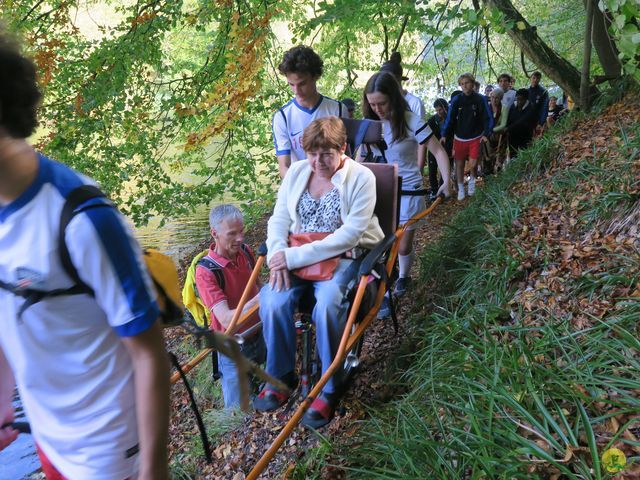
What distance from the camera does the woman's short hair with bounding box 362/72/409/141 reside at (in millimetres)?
3961

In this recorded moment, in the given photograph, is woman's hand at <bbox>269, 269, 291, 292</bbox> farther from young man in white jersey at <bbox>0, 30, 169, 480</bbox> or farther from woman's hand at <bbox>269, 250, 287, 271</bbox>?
young man in white jersey at <bbox>0, 30, 169, 480</bbox>

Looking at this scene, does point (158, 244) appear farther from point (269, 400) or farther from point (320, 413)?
point (320, 413)

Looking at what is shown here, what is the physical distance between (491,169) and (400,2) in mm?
4723

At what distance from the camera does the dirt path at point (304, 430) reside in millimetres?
2875

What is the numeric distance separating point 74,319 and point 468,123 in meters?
7.41

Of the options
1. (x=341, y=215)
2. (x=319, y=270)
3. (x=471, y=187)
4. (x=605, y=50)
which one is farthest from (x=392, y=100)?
(x=471, y=187)

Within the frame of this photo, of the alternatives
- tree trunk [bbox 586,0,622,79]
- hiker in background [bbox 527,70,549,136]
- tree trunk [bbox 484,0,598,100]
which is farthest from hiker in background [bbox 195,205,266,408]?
hiker in background [bbox 527,70,549,136]

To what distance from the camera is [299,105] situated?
3986 mm

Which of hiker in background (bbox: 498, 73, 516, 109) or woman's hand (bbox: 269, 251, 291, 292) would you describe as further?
hiker in background (bbox: 498, 73, 516, 109)

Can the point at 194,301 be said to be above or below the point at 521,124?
below

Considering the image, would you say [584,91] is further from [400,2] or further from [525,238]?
[525,238]

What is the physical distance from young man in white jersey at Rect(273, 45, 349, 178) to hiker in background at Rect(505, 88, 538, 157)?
549 cm

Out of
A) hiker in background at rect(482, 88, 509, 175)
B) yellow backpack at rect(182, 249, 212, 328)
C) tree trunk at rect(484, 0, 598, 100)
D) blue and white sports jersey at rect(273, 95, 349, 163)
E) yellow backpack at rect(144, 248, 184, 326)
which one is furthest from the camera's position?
hiker in background at rect(482, 88, 509, 175)

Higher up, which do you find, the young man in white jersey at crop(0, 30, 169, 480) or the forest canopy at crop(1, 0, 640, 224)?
the forest canopy at crop(1, 0, 640, 224)
